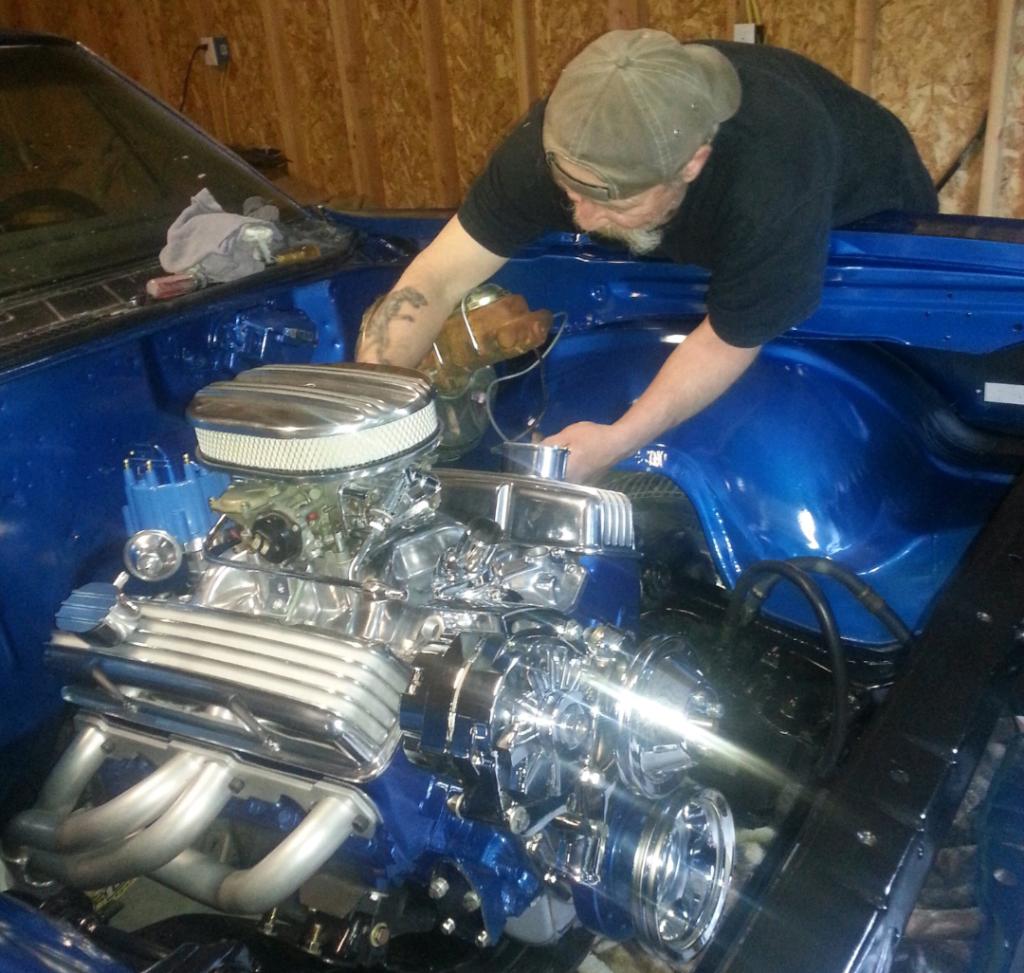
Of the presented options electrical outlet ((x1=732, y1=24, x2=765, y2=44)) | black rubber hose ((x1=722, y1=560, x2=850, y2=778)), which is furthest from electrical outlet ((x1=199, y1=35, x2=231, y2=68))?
black rubber hose ((x1=722, y1=560, x2=850, y2=778))

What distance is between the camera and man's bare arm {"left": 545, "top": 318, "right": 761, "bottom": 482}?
1.62 m

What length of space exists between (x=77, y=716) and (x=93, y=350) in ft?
1.81

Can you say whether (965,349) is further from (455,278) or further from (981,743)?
(455,278)

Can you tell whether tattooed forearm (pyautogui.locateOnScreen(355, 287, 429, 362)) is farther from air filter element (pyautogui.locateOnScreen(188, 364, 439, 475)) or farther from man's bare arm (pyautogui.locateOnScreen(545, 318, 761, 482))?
air filter element (pyautogui.locateOnScreen(188, 364, 439, 475))

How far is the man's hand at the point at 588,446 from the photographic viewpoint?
160cm

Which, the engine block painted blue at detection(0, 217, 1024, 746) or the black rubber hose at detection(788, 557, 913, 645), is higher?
the engine block painted blue at detection(0, 217, 1024, 746)

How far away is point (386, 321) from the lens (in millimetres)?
1859

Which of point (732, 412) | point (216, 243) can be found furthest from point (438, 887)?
point (216, 243)

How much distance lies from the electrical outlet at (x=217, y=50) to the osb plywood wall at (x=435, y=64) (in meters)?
0.05

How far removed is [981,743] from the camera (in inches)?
43.1

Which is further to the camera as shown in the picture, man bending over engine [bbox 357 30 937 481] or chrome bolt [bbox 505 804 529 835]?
man bending over engine [bbox 357 30 937 481]

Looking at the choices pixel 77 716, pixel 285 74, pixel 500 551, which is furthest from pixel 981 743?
pixel 285 74

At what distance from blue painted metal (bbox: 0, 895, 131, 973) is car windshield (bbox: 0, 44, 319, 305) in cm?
101

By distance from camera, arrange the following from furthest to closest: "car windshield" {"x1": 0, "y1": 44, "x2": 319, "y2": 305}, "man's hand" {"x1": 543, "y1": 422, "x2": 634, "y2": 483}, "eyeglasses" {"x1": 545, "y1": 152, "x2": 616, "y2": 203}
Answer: "car windshield" {"x1": 0, "y1": 44, "x2": 319, "y2": 305} < "man's hand" {"x1": 543, "y1": 422, "x2": 634, "y2": 483} < "eyeglasses" {"x1": 545, "y1": 152, "x2": 616, "y2": 203}
